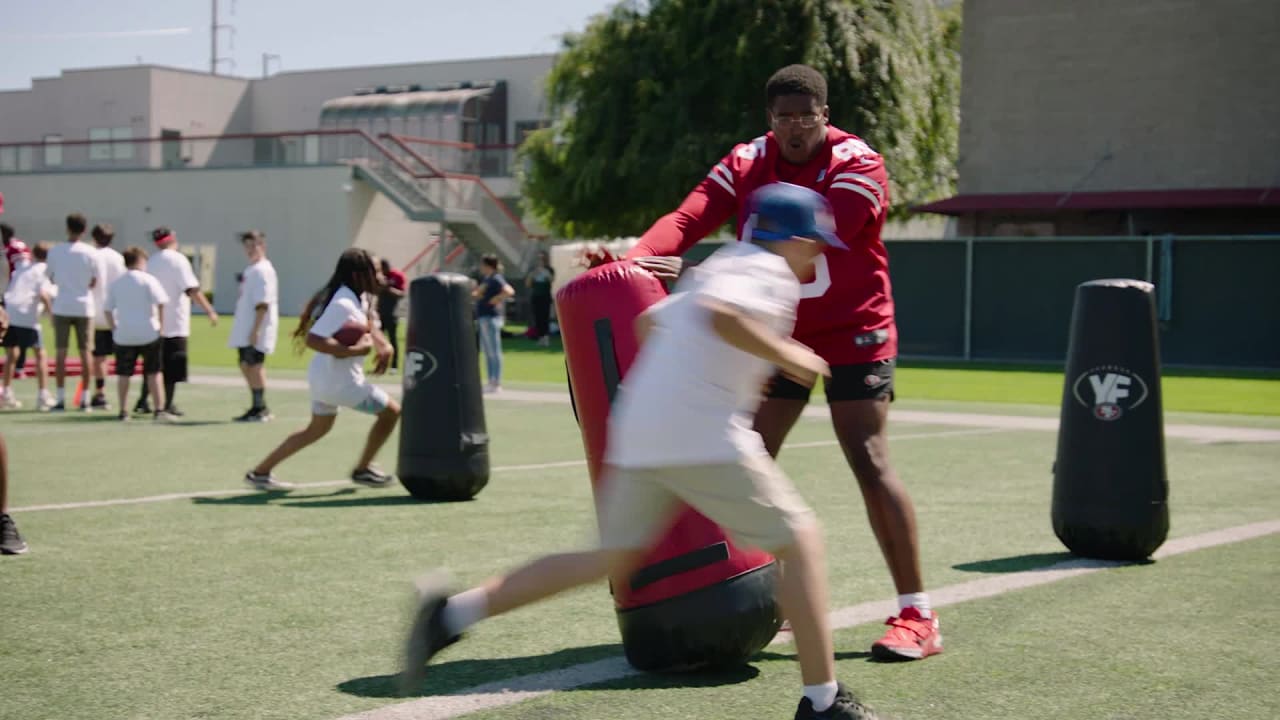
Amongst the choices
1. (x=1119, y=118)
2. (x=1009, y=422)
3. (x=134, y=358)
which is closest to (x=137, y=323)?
(x=134, y=358)

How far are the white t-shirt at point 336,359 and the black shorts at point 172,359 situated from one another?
6362mm

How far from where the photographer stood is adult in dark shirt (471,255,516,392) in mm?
19656

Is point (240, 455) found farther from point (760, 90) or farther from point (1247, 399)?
point (760, 90)

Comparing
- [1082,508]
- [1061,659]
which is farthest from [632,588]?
[1082,508]

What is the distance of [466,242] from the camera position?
47938 mm

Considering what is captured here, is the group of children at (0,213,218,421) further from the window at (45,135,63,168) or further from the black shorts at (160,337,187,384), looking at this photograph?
the window at (45,135,63,168)

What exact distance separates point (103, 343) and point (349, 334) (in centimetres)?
793

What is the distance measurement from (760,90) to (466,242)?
16799 millimetres

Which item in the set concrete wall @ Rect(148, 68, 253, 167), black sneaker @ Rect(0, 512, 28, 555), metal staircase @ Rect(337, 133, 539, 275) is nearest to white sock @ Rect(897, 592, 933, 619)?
black sneaker @ Rect(0, 512, 28, 555)

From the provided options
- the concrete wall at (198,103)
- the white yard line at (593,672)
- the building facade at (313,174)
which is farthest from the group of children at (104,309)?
the concrete wall at (198,103)

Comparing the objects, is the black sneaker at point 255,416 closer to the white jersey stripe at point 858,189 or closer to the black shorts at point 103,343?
the black shorts at point 103,343

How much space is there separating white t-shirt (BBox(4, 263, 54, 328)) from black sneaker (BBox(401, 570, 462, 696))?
525 inches

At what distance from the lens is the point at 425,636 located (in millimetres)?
4555

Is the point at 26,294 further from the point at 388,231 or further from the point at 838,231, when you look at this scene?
the point at 388,231
